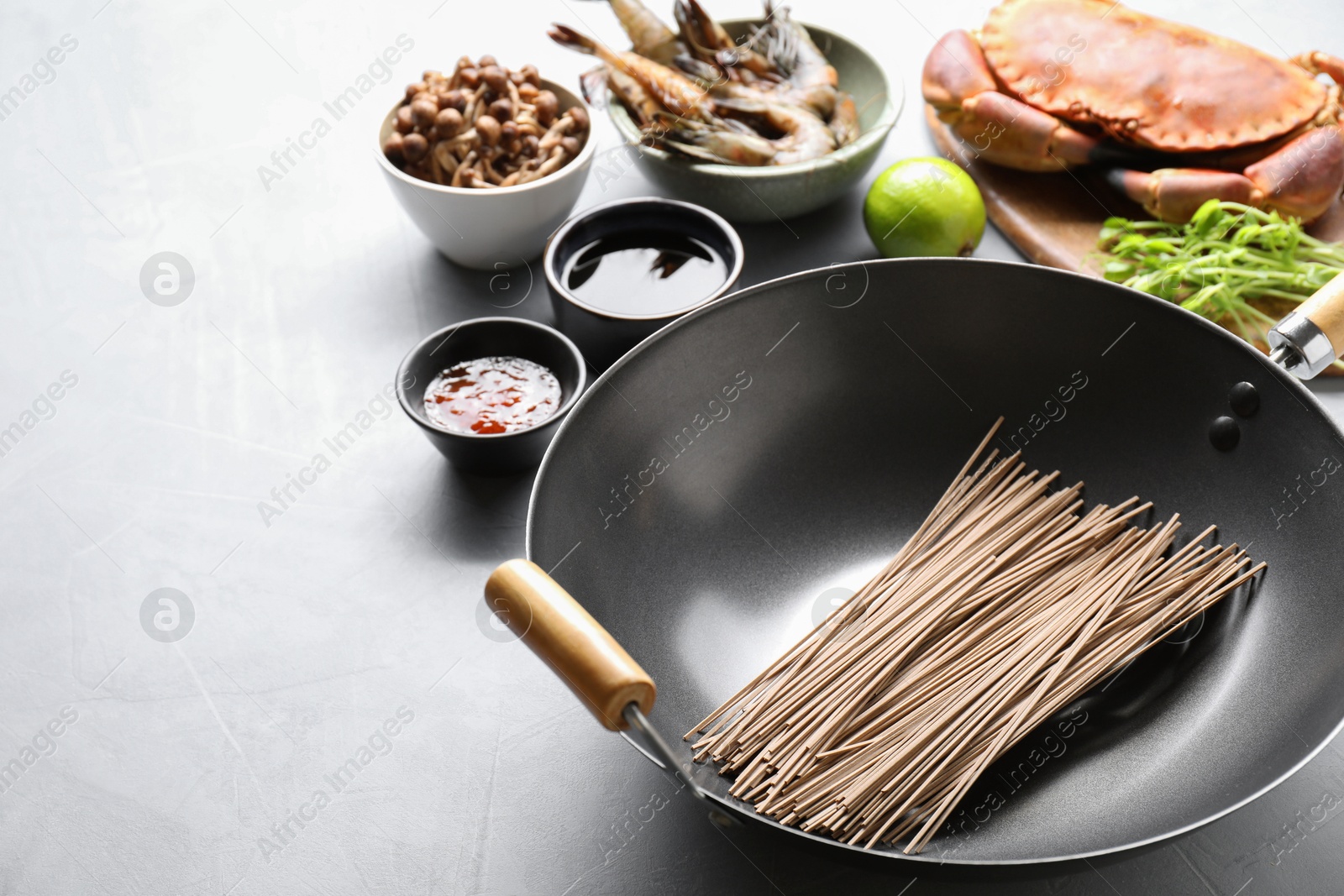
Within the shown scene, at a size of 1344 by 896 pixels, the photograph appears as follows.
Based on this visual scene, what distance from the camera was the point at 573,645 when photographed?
1.88ft

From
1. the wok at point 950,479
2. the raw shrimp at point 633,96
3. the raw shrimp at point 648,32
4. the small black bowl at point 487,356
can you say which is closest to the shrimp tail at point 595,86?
the raw shrimp at point 633,96

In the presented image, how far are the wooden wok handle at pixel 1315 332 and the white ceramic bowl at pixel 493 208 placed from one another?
2.32ft

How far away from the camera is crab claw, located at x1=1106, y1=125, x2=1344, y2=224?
115 cm

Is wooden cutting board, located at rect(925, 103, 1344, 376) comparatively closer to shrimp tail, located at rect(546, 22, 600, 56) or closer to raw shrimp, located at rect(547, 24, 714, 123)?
raw shrimp, located at rect(547, 24, 714, 123)

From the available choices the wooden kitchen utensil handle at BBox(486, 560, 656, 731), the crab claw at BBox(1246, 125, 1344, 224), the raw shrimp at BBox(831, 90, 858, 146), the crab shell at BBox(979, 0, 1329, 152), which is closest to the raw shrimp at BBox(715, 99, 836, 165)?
the raw shrimp at BBox(831, 90, 858, 146)

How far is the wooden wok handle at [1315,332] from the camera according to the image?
843 millimetres

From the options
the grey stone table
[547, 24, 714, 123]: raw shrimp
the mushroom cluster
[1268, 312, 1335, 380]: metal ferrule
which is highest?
[1268, 312, 1335, 380]: metal ferrule

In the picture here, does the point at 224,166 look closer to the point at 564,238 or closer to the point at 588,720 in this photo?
the point at 564,238

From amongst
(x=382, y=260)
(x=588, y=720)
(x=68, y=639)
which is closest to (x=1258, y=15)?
(x=382, y=260)

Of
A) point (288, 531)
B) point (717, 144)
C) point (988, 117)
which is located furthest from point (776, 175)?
point (288, 531)

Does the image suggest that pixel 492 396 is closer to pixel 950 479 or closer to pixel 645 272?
pixel 645 272

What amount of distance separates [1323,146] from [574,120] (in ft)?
2.77

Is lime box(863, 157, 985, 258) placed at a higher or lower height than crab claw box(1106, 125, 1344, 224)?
lower

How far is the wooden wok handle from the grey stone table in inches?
10.3
